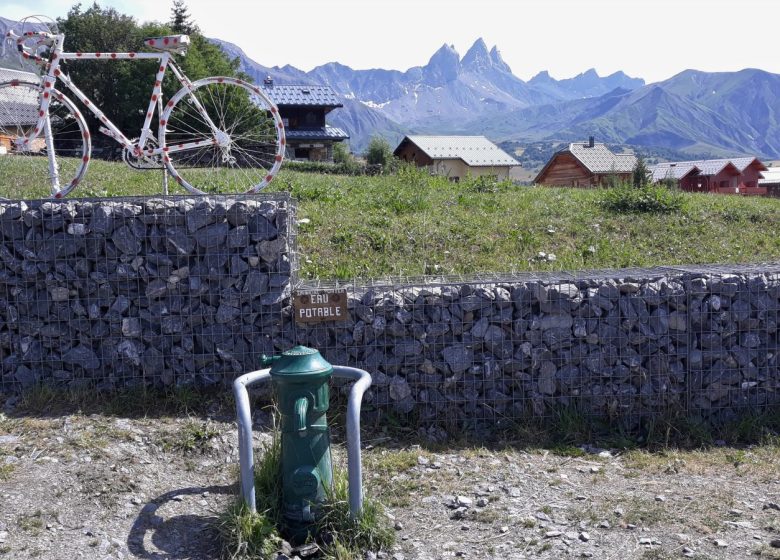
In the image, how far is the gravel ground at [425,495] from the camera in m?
4.74

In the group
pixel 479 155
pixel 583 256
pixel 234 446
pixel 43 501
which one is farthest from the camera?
pixel 479 155

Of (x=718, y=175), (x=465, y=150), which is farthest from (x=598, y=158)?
(x=465, y=150)

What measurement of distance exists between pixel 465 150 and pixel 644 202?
45397 mm

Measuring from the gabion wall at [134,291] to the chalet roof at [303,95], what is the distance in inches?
1713

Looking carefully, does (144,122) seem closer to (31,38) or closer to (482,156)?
(31,38)

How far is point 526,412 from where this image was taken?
7016 mm

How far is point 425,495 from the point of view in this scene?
5.53m

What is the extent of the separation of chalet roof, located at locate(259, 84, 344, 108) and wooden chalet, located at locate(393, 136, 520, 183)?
7.26 metres

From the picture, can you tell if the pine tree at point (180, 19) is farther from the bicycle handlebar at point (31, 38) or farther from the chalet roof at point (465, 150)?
the bicycle handlebar at point (31, 38)

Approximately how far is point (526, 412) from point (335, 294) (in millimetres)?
2102

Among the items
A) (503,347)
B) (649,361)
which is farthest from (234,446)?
(649,361)

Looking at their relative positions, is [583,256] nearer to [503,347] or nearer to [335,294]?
[503,347]

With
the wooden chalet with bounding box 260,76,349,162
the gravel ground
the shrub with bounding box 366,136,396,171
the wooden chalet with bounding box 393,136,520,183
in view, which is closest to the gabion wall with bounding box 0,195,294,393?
the gravel ground

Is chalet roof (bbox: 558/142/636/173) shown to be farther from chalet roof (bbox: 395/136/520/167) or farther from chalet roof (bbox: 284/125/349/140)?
chalet roof (bbox: 284/125/349/140)
